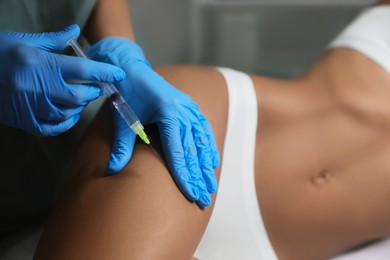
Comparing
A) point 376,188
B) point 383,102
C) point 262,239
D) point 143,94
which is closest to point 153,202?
point 143,94

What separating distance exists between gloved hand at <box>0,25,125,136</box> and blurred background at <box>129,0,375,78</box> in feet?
2.79

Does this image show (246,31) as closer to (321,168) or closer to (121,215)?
(321,168)

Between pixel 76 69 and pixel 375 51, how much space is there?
2.16 ft

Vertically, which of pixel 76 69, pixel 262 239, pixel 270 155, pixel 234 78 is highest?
pixel 76 69

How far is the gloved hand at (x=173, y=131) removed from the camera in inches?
26.4

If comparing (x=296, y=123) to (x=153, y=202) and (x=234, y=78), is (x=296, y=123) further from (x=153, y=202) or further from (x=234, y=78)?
(x=153, y=202)

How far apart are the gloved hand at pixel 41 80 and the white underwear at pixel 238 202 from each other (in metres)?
Answer: 0.26

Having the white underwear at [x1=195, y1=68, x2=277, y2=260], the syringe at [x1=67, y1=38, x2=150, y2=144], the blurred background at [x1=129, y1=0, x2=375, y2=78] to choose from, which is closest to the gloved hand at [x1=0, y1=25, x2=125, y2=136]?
the syringe at [x1=67, y1=38, x2=150, y2=144]

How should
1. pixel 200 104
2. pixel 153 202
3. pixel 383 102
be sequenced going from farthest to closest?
pixel 383 102 → pixel 200 104 → pixel 153 202

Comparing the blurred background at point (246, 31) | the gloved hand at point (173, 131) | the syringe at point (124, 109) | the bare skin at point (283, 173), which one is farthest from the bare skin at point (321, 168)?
the blurred background at point (246, 31)

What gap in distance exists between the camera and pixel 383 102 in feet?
3.05

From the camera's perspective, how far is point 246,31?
5.50 feet

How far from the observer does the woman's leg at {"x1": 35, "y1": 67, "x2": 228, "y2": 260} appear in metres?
0.60

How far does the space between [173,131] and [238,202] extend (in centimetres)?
23
